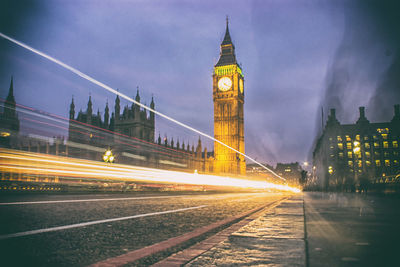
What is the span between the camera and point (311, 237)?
3.79 meters

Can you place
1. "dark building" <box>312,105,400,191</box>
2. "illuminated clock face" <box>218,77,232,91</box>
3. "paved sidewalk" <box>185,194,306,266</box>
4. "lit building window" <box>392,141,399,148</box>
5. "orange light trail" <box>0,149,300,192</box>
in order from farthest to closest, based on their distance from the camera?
1. "illuminated clock face" <box>218,77,232,91</box>
2. "dark building" <box>312,105,400,191</box>
3. "lit building window" <box>392,141,399,148</box>
4. "orange light trail" <box>0,149,300,192</box>
5. "paved sidewalk" <box>185,194,306,266</box>

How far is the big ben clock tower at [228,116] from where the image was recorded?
10269 centimetres

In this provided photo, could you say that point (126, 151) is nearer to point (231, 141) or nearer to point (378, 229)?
point (231, 141)

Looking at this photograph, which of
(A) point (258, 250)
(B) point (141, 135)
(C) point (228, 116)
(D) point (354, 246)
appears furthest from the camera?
(C) point (228, 116)

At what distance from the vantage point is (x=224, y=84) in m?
108

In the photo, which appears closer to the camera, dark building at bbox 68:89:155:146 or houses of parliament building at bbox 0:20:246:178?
houses of parliament building at bbox 0:20:246:178

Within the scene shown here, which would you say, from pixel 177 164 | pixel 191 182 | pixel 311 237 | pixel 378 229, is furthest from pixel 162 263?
pixel 177 164

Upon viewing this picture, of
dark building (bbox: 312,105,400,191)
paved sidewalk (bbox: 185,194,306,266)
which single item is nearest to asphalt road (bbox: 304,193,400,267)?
paved sidewalk (bbox: 185,194,306,266)

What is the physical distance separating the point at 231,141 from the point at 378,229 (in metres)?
100

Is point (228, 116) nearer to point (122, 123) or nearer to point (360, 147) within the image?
point (360, 147)

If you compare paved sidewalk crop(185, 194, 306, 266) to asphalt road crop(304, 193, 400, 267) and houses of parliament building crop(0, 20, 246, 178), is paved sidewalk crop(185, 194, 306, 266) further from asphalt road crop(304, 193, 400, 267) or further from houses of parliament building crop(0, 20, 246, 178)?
houses of parliament building crop(0, 20, 246, 178)

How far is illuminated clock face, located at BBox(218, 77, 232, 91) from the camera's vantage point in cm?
10683

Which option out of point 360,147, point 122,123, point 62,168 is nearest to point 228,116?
point 360,147

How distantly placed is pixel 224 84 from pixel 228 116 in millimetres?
11965
